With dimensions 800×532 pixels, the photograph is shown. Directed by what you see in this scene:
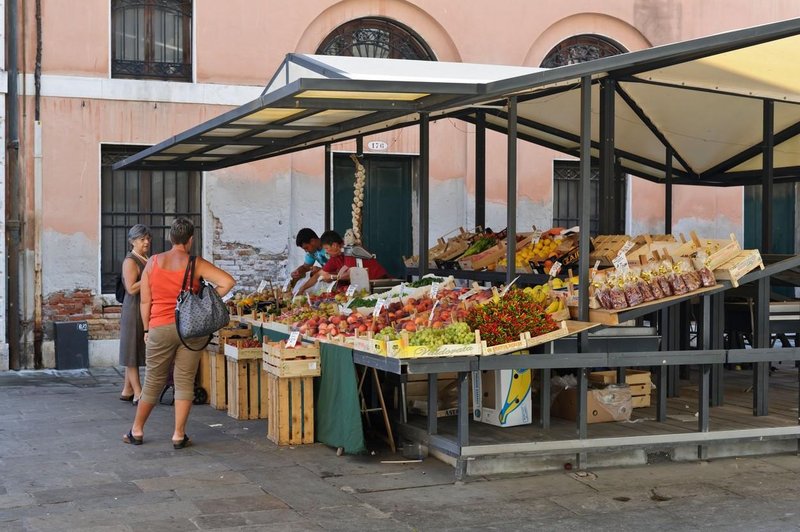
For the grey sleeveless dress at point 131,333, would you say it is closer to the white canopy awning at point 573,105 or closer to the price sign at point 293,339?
the white canopy awning at point 573,105

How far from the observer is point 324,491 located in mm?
7113

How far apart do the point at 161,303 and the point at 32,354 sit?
19.1 feet

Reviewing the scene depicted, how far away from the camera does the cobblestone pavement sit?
20.9ft

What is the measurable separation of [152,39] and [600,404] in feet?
28.0

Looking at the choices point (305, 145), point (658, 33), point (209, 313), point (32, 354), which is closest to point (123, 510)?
point (209, 313)

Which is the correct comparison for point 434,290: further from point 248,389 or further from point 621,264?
point 248,389

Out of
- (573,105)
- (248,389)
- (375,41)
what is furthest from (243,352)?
(375,41)

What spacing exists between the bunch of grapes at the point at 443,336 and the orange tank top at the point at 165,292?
2038 mm

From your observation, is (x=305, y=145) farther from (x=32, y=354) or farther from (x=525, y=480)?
(x=525, y=480)

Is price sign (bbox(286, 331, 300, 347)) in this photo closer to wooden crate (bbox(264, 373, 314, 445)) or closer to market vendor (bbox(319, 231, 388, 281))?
wooden crate (bbox(264, 373, 314, 445))

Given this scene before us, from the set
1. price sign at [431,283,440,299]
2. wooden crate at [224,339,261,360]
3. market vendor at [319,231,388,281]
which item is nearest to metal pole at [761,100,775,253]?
price sign at [431,283,440,299]

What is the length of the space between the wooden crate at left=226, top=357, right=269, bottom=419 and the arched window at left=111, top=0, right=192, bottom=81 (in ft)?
18.8

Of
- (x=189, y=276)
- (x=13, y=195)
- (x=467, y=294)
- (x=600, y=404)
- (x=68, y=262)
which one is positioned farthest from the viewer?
(x=68, y=262)

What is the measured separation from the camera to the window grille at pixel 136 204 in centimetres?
1389
